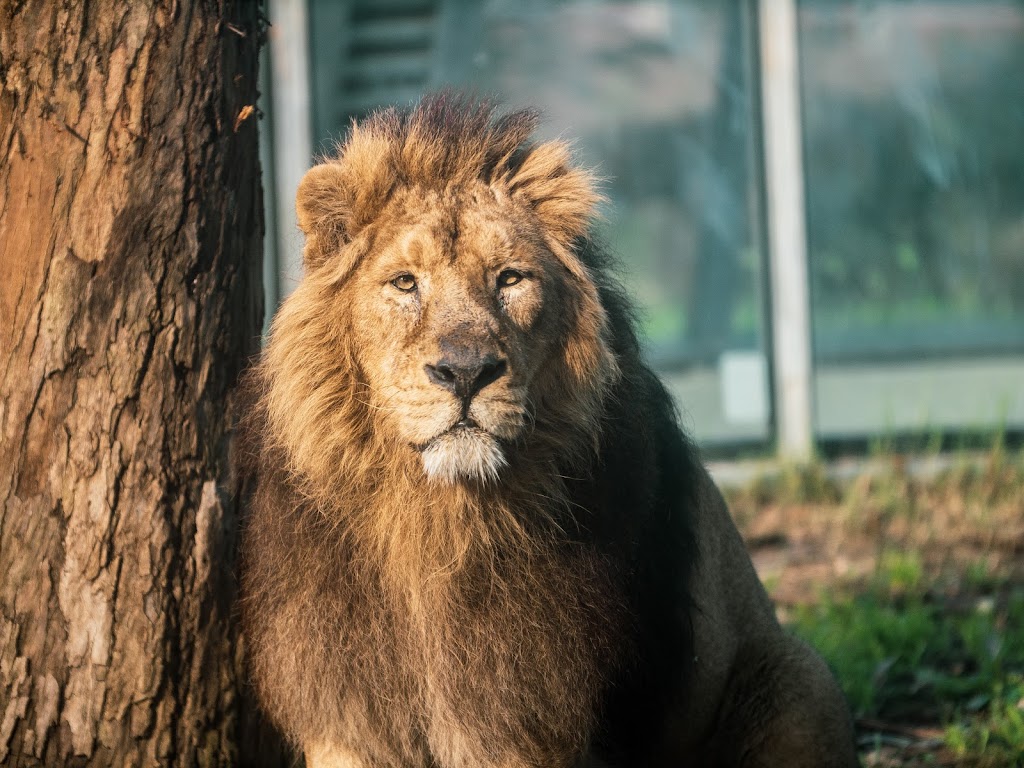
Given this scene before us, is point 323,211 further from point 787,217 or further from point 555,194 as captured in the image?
point 787,217

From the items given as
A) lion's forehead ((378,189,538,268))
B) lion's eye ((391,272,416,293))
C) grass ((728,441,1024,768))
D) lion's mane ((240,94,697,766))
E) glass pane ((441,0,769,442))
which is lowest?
grass ((728,441,1024,768))

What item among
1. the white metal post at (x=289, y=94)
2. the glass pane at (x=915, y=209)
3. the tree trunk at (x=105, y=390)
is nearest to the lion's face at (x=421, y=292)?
the tree trunk at (x=105, y=390)

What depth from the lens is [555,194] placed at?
3152mm

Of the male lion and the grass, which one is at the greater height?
the male lion

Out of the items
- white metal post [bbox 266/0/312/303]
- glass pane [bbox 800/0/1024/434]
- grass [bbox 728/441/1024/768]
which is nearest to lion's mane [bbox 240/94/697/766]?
grass [bbox 728/441/1024/768]

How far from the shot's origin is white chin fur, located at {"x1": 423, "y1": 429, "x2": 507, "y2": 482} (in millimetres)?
2730

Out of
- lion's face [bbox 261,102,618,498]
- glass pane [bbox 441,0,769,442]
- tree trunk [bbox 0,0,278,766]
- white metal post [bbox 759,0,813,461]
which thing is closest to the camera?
lion's face [bbox 261,102,618,498]

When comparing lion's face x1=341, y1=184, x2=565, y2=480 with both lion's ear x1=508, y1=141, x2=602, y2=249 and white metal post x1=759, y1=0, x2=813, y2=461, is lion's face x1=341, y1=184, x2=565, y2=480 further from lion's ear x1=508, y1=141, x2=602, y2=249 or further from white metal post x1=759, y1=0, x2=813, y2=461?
white metal post x1=759, y1=0, x2=813, y2=461

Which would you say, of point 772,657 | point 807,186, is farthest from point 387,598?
point 807,186

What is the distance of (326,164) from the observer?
3.04 m

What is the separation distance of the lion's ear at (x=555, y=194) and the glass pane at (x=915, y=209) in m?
5.32

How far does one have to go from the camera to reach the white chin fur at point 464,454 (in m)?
2.73

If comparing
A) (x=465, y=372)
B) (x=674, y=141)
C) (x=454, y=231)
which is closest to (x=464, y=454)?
(x=465, y=372)

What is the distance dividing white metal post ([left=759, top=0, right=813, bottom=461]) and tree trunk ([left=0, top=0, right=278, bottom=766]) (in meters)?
5.41
